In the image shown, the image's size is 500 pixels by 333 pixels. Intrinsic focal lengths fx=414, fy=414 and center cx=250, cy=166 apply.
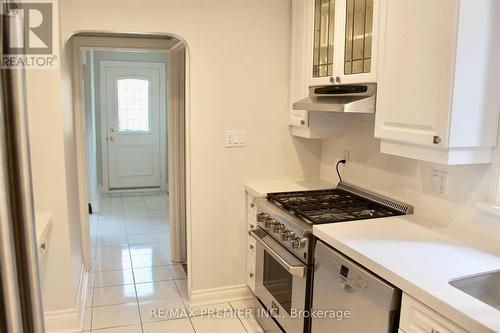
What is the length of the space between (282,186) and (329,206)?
57 cm

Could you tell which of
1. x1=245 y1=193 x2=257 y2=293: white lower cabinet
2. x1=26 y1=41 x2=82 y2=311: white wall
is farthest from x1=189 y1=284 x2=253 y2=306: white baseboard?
x1=26 y1=41 x2=82 y2=311: white wall

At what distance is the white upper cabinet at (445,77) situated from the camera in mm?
1708

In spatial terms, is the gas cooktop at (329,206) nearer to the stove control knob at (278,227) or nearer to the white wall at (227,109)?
the stove control knob at (278,227)

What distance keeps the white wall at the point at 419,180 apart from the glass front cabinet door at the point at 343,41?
17.3 inches

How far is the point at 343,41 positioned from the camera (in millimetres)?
2361

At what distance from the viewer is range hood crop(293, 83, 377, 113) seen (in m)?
2.17

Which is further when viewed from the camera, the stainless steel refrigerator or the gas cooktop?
the gas cooktop

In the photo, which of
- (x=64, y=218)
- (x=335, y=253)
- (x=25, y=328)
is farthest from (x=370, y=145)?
(x=25, y=328)

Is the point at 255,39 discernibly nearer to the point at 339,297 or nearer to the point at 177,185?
the point at 177,185

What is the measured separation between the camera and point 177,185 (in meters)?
3.83

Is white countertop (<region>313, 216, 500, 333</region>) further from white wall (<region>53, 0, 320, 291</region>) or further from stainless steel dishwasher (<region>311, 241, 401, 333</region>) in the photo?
white wall (<region>53, 0, 320, 291</region>)

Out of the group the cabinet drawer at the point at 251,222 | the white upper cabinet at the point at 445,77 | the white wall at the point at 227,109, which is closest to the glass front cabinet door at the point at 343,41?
the white upper cabinet at the point at 445,77

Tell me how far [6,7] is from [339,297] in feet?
5.59
